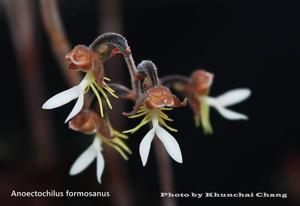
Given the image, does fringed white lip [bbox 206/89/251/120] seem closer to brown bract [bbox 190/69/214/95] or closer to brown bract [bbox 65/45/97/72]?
brown bract [bbox 190/69/214/95]

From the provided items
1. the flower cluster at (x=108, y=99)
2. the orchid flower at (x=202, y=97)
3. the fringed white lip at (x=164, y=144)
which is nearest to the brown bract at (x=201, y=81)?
the orchid flower at (x=202, y=97)

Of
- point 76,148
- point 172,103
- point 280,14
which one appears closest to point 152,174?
point 76,148

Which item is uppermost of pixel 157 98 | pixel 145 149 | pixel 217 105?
pixel 217 105

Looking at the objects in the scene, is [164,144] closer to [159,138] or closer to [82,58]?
[159,138]

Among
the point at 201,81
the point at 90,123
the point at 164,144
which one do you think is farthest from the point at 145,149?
the point at 201,81
